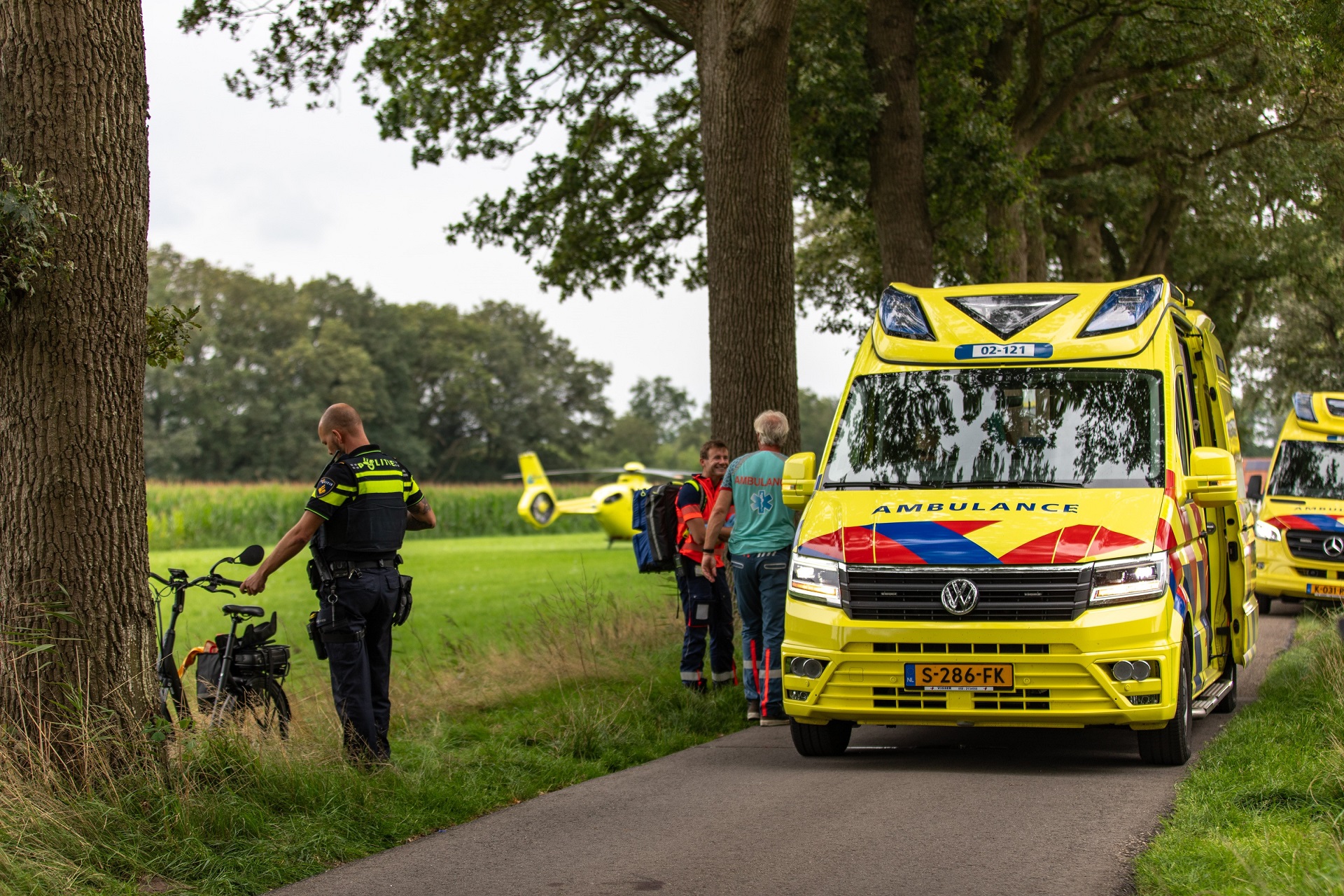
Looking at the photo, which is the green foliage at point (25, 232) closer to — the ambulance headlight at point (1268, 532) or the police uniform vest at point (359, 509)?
the police uniform vest at point (359, 509)

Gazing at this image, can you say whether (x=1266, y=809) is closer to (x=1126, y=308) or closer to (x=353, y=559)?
(x=1126, y=308)

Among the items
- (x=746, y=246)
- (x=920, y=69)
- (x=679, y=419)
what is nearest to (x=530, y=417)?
(x=679, y=419)

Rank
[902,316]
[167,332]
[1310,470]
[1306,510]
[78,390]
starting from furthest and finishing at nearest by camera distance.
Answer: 1. [1310,470]
2. [1306,510]
3. [902,316]
4. [167,332]
5. [78,390]

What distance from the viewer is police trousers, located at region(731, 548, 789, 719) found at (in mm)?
9836

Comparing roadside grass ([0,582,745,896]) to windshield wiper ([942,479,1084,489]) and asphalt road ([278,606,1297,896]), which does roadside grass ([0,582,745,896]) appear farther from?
windshield wiper ([942,479,1084,489])

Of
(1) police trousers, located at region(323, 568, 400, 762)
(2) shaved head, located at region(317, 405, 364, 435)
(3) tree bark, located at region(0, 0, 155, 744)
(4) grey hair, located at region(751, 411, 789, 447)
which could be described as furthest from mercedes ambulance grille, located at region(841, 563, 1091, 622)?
(3) tree bark, located at region(0, 0, 155, 744)

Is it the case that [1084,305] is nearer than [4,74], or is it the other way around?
[4,74]

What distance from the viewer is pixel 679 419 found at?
6575 inches

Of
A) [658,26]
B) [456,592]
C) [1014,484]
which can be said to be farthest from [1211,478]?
[456,592]

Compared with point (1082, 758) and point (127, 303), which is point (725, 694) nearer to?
point (1082, 758)

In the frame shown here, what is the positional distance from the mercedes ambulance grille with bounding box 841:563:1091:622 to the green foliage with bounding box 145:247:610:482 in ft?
239

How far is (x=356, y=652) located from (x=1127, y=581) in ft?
13.3

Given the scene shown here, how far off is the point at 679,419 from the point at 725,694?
512 feet

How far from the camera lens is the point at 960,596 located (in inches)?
305
